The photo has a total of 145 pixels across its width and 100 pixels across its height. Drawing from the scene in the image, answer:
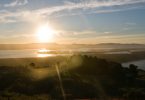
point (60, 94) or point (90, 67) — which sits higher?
point (60, 94)

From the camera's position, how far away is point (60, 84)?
37.4 meters

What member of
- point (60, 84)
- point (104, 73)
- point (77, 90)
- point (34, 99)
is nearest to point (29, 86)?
point (60, 84)

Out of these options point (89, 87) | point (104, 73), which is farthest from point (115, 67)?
point (89, 87)

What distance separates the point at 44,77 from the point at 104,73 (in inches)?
371

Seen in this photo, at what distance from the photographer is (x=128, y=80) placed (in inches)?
1612

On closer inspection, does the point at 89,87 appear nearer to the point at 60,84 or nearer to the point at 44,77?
the point at 60,84

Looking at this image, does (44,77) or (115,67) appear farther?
(115,67)

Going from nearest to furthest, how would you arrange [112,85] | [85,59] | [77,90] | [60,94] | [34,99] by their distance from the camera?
[34,99] → [60,94] → [77,90] → [112,85] → [85,59]

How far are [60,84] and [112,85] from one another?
660 centimetres

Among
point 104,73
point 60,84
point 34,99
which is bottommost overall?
point 104,73

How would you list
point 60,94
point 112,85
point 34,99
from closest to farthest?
1. point 34,99
2. point 60,94
3. point 112,85

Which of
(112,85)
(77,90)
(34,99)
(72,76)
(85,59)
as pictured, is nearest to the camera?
(34,99)

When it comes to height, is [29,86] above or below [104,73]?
above

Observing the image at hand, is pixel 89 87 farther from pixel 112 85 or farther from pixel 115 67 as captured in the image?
pixel 115 67
